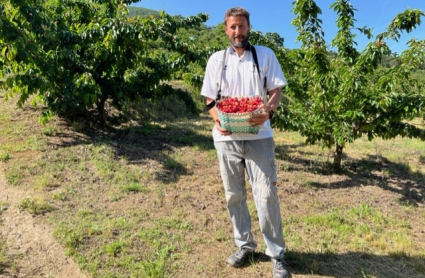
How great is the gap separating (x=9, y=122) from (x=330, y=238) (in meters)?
5.95

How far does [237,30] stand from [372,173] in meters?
4.50

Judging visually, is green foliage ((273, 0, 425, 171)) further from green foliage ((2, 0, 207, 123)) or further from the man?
the man

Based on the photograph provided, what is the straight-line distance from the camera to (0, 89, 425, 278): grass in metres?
3.24

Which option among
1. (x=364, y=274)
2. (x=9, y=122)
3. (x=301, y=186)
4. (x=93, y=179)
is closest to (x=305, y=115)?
(x=301, y=186)

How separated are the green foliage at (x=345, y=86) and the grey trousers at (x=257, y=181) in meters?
2.47

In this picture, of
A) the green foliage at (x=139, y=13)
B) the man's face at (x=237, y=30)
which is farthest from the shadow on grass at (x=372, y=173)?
the green foliage at (x=139, y=13)

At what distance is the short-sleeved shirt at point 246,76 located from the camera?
2.65 m

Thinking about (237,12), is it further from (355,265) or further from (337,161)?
(337,161)

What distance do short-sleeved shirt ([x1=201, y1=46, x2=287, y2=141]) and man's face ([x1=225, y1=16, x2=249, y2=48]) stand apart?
0.10m

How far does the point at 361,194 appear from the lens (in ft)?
16.4

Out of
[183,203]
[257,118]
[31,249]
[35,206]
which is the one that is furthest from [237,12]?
[35,206]

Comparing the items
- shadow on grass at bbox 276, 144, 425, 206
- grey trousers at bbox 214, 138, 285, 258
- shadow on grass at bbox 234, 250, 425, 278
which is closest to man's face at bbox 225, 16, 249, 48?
grey trousers at bbox 214, 138, 285, 258

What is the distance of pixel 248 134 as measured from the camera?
263 centimetres

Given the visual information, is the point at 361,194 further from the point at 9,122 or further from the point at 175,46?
the point at 9,122
